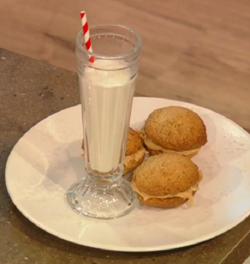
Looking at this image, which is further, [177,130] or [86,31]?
[177,130]

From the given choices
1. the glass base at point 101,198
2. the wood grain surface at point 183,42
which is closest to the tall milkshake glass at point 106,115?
the glass base at point 101,198

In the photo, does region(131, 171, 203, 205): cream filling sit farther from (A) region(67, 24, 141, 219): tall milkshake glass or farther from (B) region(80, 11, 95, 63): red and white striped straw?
(B) region(80, 11, 95, 63): red and white striped straw

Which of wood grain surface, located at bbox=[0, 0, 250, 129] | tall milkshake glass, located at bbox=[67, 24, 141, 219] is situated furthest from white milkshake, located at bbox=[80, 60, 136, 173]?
wood grain surface, located at bbox=[0, 0, 250, 129]

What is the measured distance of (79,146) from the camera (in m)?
0.89

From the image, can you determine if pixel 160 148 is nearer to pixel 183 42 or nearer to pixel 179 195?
pixel 179 195

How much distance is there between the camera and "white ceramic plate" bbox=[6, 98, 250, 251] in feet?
2.32

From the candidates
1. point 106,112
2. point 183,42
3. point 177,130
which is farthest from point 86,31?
point 183,42

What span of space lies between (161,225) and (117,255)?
76 millimetres

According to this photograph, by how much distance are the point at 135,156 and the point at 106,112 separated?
0.51ft

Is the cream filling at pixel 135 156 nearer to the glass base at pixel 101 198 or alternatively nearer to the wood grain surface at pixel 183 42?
the glass base at pixel 101 198

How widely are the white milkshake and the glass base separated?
3cm

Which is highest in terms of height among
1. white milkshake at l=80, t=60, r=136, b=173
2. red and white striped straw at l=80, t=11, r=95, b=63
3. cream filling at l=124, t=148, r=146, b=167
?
red and white striped straw at l=80, t=11, r=95, b=63

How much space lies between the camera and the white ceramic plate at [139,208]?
0.71 metres

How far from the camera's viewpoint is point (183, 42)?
1.15 m
